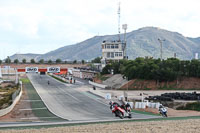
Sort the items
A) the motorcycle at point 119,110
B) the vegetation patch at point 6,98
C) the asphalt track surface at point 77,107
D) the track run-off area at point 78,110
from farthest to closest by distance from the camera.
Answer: the vegetation patch at point 6,98 → the asphalt track surface at point 77,107 → the motorcycle at point 119,110 → the track run-off area at point 78,110

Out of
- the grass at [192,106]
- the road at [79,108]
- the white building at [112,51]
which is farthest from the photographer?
the white building at [112,51]

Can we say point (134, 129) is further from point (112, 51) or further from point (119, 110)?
point (112, 51)

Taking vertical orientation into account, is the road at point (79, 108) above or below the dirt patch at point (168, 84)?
below

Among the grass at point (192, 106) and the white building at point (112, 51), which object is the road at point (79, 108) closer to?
the grass at point (192, 106)

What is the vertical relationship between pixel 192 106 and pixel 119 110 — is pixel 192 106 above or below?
below

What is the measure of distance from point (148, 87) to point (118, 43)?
4653 centimetres

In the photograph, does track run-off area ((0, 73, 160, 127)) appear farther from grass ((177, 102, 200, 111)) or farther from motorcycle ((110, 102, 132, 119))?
grass ((177, 102, 200, 111))

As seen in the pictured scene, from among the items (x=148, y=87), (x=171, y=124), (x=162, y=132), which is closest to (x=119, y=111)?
(x=171, y=124)

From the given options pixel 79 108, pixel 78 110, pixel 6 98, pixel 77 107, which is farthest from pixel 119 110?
pixel 6 98

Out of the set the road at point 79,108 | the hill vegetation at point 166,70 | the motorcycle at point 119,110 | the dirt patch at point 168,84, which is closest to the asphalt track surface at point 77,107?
the road at point 79,108

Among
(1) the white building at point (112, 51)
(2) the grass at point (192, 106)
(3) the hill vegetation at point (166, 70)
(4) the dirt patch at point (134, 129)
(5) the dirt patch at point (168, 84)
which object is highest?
(1) the white building at point (112, 51)

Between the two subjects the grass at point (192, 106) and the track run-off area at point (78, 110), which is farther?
the grass at point (192, 106)

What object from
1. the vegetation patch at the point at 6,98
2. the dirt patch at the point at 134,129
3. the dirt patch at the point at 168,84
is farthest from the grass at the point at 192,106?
the dirt patch at the point at 168,84

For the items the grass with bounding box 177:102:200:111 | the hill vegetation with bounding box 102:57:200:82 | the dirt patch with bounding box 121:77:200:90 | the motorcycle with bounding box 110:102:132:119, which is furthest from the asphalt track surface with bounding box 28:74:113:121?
the hill vegetation with bounding box 102:57:200:82
